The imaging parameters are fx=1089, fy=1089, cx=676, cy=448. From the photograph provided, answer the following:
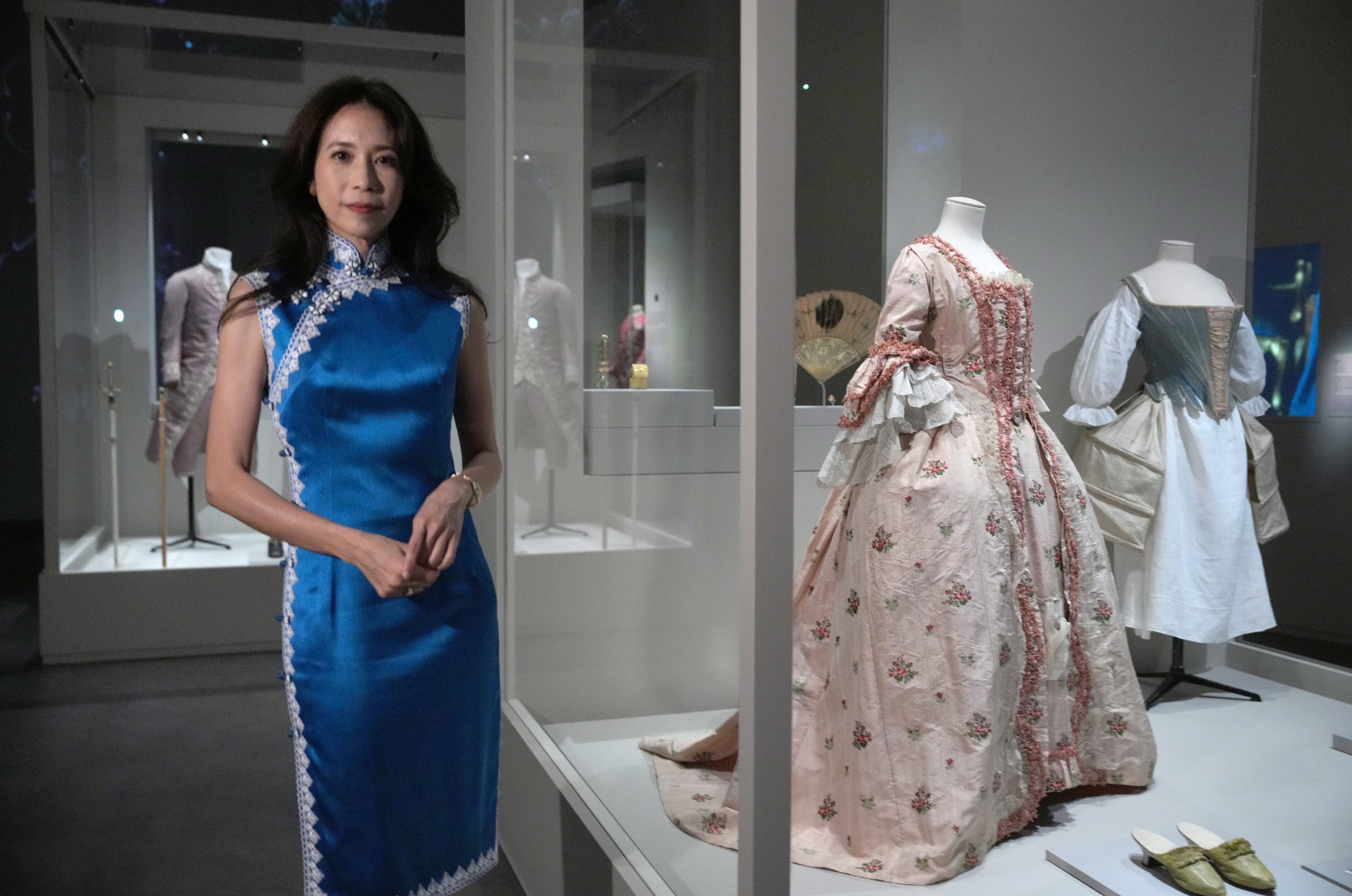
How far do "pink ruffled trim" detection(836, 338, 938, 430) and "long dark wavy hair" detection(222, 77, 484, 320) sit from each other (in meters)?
1.02

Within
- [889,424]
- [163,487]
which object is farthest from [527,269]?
[163,487]

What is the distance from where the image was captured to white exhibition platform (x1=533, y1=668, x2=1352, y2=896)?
1.84 meters

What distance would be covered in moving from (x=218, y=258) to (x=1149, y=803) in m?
4.45

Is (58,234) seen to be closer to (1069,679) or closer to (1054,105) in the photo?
(1054,105)

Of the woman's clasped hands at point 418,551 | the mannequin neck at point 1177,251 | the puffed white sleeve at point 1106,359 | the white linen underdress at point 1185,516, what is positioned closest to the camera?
the woman's clasped hands at point 418,551

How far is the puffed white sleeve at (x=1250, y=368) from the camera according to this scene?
2.02 metres

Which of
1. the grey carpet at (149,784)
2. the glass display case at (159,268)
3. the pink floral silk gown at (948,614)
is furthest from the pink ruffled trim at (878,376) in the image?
the glass display case at (159,268)

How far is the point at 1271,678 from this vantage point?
9.13 feet

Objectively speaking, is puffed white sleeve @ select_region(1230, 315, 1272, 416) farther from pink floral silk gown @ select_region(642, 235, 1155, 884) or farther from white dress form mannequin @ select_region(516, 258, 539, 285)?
white dress form mannequin @ select_region(516, 258, 539, 285)

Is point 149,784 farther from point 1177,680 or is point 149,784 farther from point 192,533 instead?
point 1177,680

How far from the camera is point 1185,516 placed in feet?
10.3

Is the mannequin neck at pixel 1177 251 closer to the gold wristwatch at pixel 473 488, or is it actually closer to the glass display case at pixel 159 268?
the gold wristwatch at pixel 473 488

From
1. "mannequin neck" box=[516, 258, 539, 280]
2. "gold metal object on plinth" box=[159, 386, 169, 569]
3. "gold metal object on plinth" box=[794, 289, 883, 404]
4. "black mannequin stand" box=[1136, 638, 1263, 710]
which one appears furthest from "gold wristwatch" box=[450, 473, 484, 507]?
"gold metal object on plinth" box=[159, 386, 169, 569]

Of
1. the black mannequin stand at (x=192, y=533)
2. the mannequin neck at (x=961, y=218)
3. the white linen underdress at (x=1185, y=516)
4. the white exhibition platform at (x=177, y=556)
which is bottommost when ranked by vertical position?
the white exhibition platform at (x=177, y=556)
